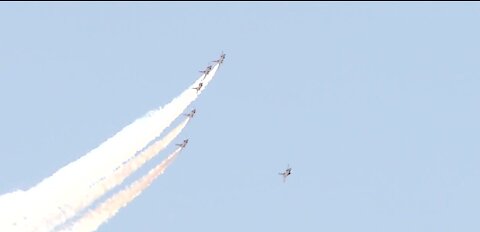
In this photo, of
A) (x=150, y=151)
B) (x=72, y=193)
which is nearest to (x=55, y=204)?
(x=72, y=193)

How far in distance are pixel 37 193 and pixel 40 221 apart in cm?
490

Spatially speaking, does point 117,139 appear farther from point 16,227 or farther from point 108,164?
point 16,227

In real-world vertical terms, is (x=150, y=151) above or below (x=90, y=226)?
above

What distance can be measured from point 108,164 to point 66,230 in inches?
497

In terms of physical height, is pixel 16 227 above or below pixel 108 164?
below

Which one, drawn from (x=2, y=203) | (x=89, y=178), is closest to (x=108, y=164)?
(x=89, y=178)

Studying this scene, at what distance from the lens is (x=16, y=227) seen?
7441 inches

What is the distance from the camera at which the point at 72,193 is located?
632ft

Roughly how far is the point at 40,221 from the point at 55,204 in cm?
354

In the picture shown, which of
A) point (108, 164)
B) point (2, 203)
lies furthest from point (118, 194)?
point (2, 203)

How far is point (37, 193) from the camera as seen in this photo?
192000 mm

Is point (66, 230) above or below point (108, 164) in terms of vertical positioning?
below

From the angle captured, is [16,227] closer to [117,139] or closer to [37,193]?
[37,193]

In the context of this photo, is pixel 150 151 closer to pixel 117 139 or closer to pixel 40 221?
pixel 117 139
